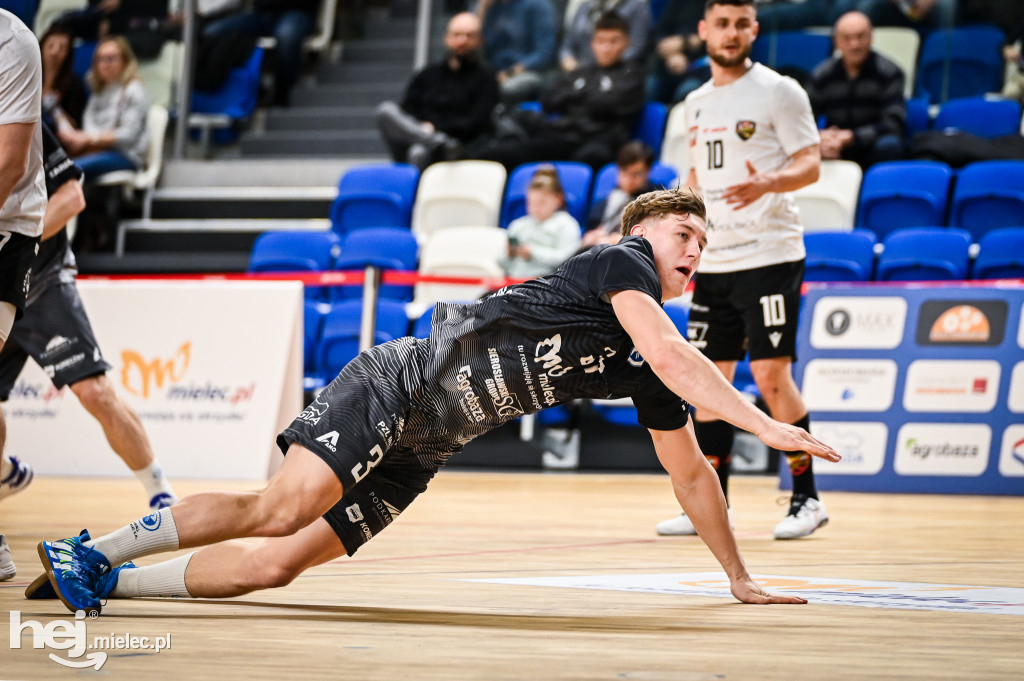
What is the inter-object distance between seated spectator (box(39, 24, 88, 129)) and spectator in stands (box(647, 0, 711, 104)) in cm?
495

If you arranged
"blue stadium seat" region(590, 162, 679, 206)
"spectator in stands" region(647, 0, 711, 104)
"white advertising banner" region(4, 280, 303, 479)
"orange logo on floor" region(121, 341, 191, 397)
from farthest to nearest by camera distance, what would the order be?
"spectator in stands" region(647, 0, 711, 104) → "blue stadium seat" region(590, 162, 679, 206) → "orange logo on floor" region(121, 341, 191, 397) → "white advertising banner" region(4, 280, 303, 479)

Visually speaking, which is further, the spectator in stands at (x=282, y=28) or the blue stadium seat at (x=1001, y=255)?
the spectator in stands at (x=282, y=28)

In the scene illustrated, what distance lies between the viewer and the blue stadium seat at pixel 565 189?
9.71 meters

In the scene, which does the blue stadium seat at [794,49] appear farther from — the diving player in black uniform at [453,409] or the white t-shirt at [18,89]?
the white t-shirt at [18,89]

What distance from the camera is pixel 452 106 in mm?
10719

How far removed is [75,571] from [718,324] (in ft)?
9.93

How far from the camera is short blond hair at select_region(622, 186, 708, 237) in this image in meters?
3.17

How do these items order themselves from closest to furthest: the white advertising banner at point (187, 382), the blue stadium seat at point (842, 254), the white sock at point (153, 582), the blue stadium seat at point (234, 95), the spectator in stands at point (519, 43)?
the white sock at point (153, 582) → the white advertising banner at point (187, 382) → the blue stadium seat at point (842, 254) → the spectator in stands at point (519, 43) → the blue stadium seat at point (234, 95)

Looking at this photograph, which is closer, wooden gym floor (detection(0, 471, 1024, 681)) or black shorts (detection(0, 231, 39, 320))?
wooden gym floor (detection(0, 471, 1024, 681))

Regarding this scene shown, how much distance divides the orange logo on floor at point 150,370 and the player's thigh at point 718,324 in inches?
146

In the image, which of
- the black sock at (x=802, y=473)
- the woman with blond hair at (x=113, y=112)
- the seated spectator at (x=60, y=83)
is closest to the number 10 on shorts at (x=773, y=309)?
the black sock at (x=802, y=473)

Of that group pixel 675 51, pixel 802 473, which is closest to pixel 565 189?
pixel 675 51

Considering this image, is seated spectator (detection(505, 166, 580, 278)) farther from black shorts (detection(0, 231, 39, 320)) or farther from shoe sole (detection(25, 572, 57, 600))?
shoe sole (detection(25, 572, 57, 600))

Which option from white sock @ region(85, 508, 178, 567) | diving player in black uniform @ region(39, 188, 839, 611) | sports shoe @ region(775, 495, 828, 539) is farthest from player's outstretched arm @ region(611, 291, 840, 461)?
sports shoe @ region(775, 495, 828, 539)
